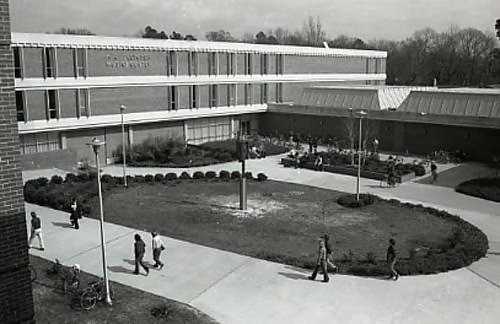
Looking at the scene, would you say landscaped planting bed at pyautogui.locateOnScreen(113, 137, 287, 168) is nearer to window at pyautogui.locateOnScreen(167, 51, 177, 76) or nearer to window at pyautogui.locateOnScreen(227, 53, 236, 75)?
window at pyautogui.locateOnScreen(167, 51, 177, 76)

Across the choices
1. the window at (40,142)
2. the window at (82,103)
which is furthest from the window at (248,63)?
the window at (40,142)

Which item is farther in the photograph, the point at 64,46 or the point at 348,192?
the point at 64,46

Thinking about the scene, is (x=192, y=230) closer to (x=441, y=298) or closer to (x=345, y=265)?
(x=345, y=265)

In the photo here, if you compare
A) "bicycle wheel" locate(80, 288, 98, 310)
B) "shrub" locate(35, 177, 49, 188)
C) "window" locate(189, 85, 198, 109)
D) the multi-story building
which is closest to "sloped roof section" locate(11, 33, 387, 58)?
the multi-story building

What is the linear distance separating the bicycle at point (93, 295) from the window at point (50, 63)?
77.4ft

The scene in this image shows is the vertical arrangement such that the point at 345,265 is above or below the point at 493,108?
below

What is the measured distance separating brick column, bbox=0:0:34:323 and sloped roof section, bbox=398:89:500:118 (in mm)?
35717

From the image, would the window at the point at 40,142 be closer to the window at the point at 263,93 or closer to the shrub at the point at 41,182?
the shrub at the point at 41,182

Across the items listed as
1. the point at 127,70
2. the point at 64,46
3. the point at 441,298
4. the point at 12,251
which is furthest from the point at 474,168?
the point at 12,251

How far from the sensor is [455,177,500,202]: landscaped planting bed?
85.2 ft

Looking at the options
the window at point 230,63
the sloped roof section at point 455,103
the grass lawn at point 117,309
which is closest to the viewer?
the grass lawn at point 117,309

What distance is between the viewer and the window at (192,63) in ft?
143

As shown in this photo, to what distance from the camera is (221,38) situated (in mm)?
113750

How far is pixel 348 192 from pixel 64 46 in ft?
71.6
